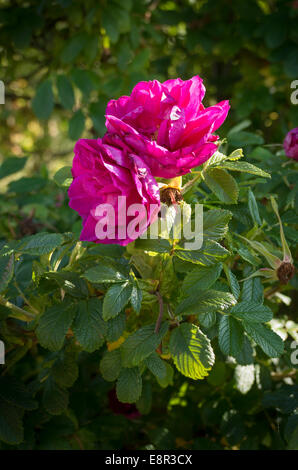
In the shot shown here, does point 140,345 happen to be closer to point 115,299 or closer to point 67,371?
point 115,299

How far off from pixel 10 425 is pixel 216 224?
15.5 inches

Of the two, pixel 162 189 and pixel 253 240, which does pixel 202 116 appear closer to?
pixel 162 189

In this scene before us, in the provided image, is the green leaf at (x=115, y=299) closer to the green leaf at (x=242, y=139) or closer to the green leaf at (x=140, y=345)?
the green leaf at (x=140, y=345)

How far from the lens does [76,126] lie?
144 cm

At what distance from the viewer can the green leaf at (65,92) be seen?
1306 millimetres

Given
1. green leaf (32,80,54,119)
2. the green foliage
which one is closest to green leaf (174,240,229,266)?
the green foliage

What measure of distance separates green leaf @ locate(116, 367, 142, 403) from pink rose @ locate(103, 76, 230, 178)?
24 centimetres

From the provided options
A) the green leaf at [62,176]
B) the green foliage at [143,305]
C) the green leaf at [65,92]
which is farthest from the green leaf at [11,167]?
the green leaf at [62,176]

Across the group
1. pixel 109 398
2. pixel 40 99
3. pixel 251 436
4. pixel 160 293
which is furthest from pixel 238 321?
pixel 40 99

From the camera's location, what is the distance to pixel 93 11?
4.64 ft

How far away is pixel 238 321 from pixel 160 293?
4.0 inches

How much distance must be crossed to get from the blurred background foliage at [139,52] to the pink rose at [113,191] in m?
0.85

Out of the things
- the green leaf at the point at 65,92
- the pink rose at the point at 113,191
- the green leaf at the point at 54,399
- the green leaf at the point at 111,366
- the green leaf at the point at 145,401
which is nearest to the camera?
the pink rose at the point at 113,191

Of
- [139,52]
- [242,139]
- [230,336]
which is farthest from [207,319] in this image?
[139,52]
